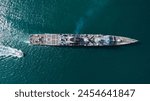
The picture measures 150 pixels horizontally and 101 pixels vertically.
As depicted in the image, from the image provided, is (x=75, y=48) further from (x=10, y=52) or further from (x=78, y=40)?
(x=10, y=52)

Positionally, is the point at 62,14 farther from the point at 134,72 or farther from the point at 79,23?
the point at 134,72

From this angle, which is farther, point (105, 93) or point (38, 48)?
point (38, 48)

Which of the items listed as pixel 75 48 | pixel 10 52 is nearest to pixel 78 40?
pixel 75 48

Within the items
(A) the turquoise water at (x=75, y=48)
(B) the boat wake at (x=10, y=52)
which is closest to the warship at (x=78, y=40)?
(A) the turquoise water at (x=75, y=48)

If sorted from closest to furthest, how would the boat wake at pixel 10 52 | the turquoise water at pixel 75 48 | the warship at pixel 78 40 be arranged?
the turquoise water at pixel 75 48 < the warship at pixel 78 40 < the boat wake at pixel 10 52

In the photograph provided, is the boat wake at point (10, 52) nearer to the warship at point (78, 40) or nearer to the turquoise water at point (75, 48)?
the turquoise water at point (75, 48)

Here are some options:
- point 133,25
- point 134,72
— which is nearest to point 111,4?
point 133,25
